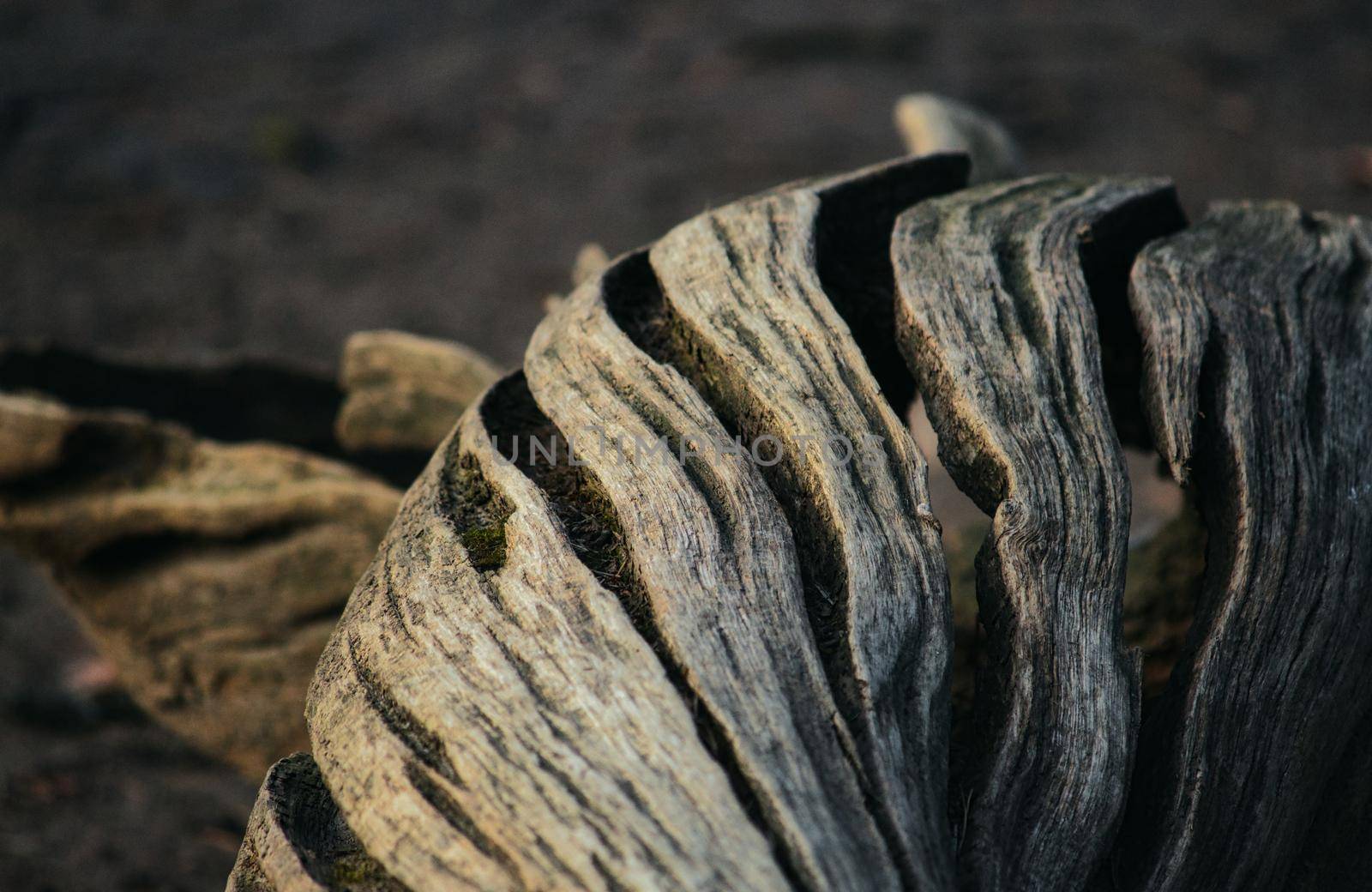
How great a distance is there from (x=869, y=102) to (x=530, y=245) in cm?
208

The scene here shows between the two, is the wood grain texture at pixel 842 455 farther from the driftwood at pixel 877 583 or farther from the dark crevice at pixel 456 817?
the dark crevice at pixel 456 817

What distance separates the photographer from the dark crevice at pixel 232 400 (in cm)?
252

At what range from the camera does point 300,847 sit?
1.03 m

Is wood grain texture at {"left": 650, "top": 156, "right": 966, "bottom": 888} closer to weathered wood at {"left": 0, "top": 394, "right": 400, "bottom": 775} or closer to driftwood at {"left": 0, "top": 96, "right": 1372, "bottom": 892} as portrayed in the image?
driftwood at {"left": 0, "top": 96, "right": 1372, "bottom": 892}

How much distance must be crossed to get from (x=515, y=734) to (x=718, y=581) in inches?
10.7

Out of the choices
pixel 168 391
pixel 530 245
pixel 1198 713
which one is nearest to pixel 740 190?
pixel 530 245

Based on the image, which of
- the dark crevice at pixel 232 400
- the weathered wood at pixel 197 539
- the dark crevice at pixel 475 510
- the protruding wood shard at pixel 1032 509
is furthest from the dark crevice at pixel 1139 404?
the dark crevice at pixel 232 400

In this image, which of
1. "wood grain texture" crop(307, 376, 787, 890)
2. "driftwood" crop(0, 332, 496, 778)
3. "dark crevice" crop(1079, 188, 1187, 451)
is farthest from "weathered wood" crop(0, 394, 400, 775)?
"dark crevice" crop(1079, 188, 1187, 451)

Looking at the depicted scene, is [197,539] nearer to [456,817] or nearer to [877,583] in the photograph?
[456,817]

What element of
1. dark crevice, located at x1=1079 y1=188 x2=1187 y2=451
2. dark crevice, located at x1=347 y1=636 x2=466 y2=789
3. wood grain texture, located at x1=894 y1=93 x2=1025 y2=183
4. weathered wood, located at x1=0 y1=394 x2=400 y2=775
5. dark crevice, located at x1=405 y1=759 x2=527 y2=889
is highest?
wood grain texture, located at x1=894 y1=93 x2=1025 y2=183

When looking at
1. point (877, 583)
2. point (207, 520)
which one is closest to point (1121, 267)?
point (877, 583)

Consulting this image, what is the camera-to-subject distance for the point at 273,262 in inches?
199

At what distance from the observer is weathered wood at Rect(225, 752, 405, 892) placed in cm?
100

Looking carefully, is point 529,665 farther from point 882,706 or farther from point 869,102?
point 869,102
